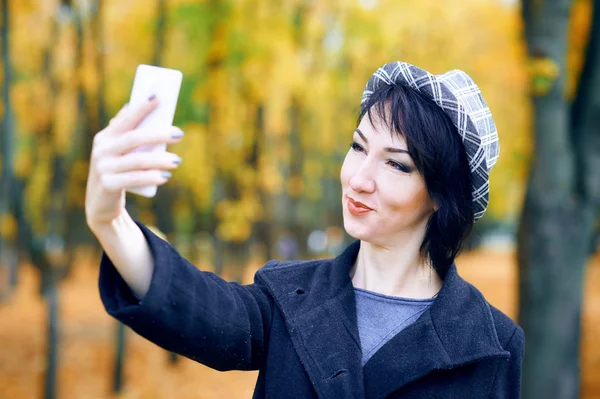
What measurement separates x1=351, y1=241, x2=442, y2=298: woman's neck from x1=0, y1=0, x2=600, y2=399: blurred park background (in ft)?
1.17

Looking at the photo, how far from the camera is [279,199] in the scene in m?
→ 17.7

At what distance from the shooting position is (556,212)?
15.8 feet

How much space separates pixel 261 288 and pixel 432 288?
1.82 ft

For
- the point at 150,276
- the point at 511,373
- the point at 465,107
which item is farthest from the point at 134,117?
the point at 511,373

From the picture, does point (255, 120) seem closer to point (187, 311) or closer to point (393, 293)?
point (393, 293)

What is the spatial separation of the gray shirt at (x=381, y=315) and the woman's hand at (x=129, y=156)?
2.86 ft

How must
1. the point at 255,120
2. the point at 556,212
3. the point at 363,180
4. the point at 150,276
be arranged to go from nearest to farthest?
the point at 150,276 → the point at 363,180 → the point at 556,212 → the point at 255,120

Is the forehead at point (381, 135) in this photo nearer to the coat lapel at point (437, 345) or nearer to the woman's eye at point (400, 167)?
the woman's eye at point (400, 167)

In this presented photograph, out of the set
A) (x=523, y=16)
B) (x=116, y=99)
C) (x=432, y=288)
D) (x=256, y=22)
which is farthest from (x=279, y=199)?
Answer: (x=432, y=288)

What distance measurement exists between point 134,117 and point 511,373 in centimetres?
137

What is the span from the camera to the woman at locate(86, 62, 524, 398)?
1.74 m

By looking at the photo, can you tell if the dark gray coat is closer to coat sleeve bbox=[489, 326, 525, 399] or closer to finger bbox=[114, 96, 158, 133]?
coat sleeve bbox=[489, 326, 525, 399]

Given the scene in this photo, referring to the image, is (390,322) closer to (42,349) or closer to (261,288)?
(261,288)

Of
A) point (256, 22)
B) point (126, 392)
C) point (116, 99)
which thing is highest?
point (256, 22)
